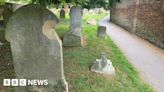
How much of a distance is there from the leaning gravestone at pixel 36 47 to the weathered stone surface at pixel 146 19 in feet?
27.1

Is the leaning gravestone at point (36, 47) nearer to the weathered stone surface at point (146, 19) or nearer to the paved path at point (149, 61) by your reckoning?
the paved path at point (149, 61)

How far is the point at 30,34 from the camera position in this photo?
4.25 metres

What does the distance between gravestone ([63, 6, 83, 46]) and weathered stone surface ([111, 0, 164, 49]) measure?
15.3 ft

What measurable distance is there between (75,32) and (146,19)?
616 cm

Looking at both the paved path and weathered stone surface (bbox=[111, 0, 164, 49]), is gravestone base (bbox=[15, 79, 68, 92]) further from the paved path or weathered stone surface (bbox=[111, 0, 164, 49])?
weathered stone surface (bbox=[111, 0, 164, 49])

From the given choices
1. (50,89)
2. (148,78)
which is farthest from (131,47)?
(50,89)

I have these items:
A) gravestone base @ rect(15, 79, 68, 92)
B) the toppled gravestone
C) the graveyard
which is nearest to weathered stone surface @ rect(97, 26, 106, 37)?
the graveyard

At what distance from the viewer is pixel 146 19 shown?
538 inches

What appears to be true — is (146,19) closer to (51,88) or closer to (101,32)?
(101,32)

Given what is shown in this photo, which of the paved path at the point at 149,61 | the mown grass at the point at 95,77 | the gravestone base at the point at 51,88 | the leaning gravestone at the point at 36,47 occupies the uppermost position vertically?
the leaning gravestone at the point at 36,47

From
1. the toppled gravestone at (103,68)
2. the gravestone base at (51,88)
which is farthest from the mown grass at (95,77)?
the gravestone base at (51,88)

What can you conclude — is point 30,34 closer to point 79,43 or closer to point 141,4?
point 79,43

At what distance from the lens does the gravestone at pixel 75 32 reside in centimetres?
933

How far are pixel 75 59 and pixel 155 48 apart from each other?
5774mm
